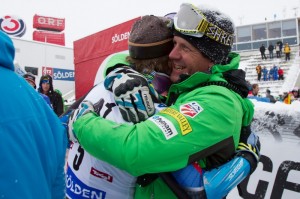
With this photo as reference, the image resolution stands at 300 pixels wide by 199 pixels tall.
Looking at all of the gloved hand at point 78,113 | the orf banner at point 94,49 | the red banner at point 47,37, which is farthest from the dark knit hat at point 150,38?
the red banner at point 47,37

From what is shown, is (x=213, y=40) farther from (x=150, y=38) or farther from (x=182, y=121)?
(x=182, y=121)

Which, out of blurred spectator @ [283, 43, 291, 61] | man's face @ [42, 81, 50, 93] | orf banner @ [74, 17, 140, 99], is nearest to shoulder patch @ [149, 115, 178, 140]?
orf banner @ [74, 17, 140, 99]

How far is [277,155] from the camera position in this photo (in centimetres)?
278

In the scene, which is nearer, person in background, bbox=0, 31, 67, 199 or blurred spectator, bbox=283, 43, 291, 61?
person in background, bbox=0, 31, 67, 199

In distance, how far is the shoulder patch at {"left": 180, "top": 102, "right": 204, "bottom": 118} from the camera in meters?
1.35

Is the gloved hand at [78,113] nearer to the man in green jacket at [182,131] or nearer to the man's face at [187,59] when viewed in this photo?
the man in green jacket at [182,131]

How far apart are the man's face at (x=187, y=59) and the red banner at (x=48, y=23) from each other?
130 ft

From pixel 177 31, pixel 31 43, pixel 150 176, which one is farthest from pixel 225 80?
pixel 31 43

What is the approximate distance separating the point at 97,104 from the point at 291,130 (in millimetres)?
1839

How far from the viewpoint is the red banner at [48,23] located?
38.2m

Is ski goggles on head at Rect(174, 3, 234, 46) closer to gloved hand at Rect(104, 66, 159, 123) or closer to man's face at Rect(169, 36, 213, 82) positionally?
man's face at Rect(169, 36, 213, 82)

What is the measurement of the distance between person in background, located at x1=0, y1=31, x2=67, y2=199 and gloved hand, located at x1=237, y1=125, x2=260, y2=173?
3.02ft

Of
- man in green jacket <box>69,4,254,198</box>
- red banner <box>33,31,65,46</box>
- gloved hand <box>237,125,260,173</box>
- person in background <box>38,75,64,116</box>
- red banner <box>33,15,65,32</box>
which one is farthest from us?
red banner <box>33,15,65,32</box>

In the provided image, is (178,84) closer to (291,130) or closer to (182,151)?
(182,151)
